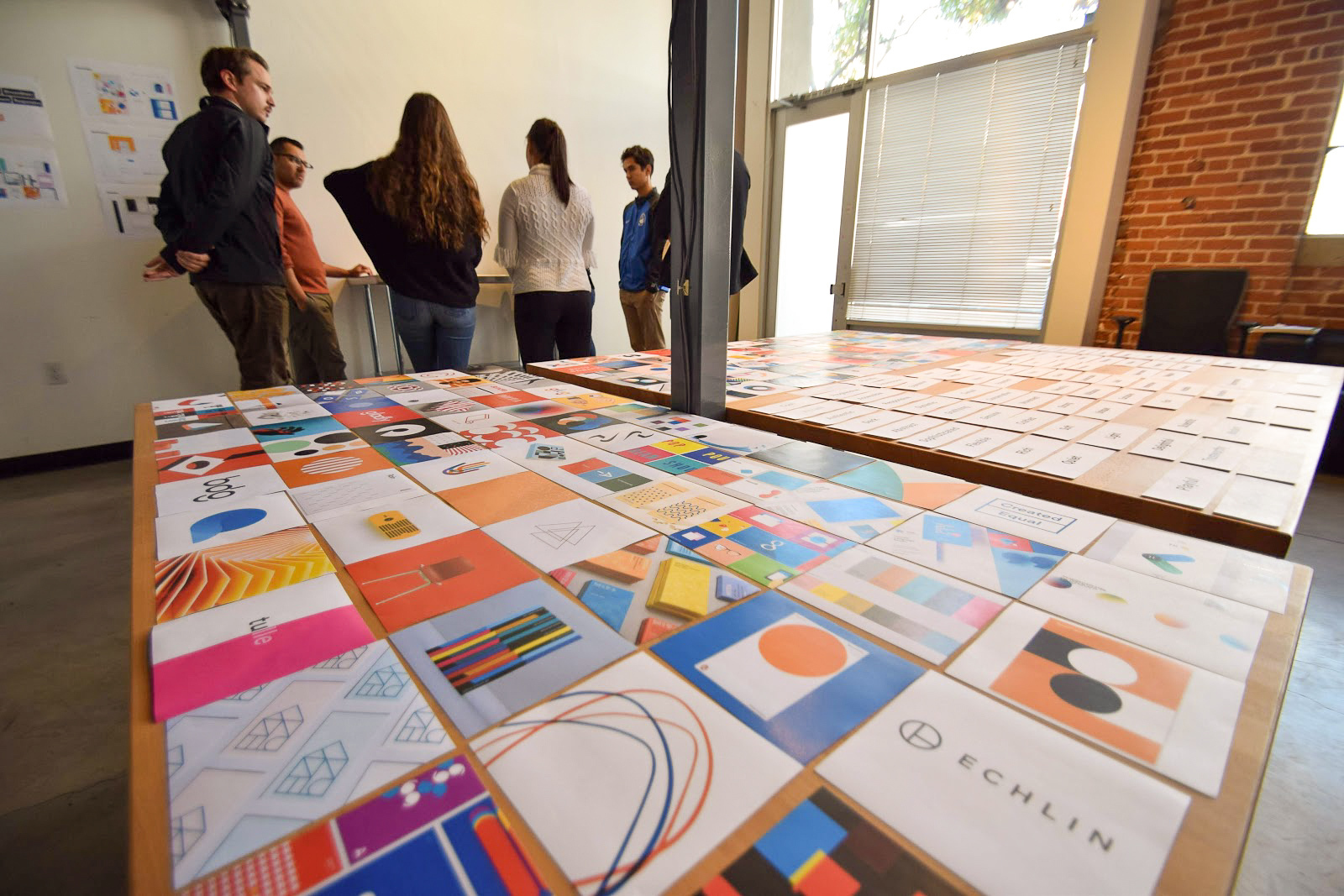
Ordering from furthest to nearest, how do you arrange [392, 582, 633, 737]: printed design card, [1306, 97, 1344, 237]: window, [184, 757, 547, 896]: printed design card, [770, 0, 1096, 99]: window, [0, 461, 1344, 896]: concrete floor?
[770, 0, 1096, 99]: window, [1306, 97, 1344, 237]: window, [0, 461, 1344, 896]: concrete floor, [392, 582, 633, 737]: printed design card, [184, 757, 547, 896]: printed design card

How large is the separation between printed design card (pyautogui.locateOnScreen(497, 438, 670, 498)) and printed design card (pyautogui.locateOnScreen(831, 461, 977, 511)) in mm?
259

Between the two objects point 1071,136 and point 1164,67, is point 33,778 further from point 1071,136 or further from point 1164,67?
point 1164,67

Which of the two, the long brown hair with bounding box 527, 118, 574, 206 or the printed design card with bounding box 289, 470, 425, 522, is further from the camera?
the long brown hair with bounding box 527, 118, 574, 206

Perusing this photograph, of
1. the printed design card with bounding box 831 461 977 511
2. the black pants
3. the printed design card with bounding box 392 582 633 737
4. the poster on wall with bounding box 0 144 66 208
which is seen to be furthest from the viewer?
the poster on wall with bounding box 0 144 66 208

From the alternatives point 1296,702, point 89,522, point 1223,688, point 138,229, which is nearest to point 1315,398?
point 1296,702

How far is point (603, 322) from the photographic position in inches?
170

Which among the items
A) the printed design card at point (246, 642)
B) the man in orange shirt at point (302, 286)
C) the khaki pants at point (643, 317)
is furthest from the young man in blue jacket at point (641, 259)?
the printed design card at point (246, 642)

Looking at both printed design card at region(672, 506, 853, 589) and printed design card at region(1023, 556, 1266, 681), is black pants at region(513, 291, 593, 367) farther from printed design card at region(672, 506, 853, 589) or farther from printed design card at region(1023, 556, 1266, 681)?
printed design card at region(1023, 556, 1266, 681)

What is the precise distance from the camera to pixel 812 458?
84 cm

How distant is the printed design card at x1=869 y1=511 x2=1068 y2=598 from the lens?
50cm

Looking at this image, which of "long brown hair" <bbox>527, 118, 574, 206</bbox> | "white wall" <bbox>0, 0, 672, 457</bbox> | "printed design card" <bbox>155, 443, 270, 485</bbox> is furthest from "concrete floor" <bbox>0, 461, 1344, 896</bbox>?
"long brown hair" <bbox>527, 118, 574, 206</bbox>

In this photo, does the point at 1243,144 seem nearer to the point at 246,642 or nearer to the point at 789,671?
the point at 789,671

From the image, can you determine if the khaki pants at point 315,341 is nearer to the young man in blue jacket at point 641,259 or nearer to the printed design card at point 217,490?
the young man in blue jacket at point 641,259

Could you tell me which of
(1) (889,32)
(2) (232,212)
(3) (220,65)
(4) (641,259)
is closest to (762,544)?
(2) (232,212)
